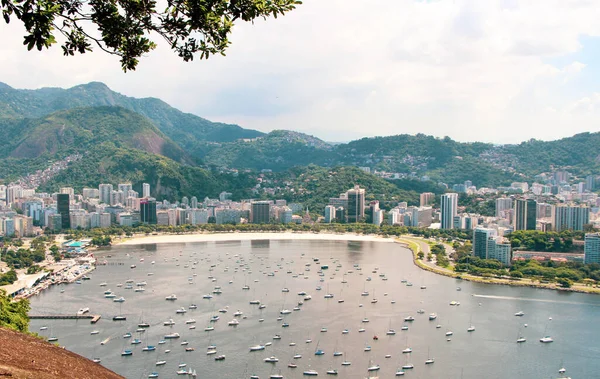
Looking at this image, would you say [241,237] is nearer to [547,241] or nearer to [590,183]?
[547,241]

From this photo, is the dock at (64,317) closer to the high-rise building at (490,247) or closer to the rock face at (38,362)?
the rock face at (38,362)

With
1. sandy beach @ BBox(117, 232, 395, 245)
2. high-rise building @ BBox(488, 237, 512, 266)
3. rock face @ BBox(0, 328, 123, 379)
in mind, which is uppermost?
rock face @ BBox(0, 328, 123, 379)

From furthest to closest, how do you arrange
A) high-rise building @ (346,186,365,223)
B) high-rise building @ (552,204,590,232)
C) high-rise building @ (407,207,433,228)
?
high-rise building @ (346,186,365,223), high-rise building @ (407,207,433,228), high-rise building @ (552,204,590,232)

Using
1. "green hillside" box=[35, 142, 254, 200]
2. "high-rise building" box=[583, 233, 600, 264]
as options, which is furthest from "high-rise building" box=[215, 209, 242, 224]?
"high-rise building" box=[583, 233, 600, 264]

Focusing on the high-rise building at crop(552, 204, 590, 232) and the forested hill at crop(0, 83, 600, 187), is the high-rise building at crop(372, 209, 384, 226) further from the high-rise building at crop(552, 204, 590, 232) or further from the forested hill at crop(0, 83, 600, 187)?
the forested hill at crop(0, 83, 600, 187)

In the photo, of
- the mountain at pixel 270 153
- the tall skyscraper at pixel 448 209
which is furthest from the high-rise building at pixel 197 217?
the mountain at pixel 270 153
